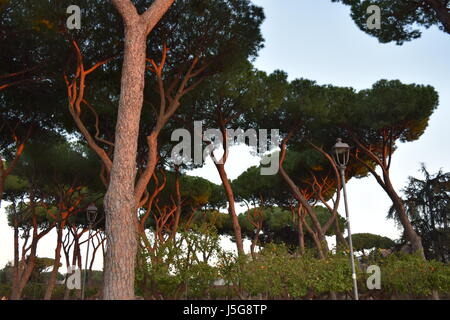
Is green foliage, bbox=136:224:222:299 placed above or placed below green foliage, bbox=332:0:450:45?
below

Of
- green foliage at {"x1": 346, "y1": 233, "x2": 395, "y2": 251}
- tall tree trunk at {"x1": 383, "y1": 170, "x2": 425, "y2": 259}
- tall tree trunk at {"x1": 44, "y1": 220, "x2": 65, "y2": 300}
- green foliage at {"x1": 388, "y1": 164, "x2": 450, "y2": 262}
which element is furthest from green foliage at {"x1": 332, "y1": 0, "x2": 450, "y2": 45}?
green foliage at {"x1": 346, "y1": 233, "x2": 395, "y2": 251}

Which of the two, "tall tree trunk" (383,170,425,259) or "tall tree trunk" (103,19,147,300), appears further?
"tall tree trunk" (383,170,425,259)

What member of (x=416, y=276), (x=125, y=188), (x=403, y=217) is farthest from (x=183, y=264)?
(x=403, y=217)

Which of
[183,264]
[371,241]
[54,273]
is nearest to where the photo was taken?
[183,264]

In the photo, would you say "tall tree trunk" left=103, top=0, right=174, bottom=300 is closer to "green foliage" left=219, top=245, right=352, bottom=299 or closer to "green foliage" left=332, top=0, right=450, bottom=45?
"green foliage" left=219, top=245, right=352, bottom=299

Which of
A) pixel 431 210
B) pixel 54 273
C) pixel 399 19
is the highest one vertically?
pixel 399 19

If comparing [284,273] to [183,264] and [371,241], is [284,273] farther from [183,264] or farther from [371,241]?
[371,241]

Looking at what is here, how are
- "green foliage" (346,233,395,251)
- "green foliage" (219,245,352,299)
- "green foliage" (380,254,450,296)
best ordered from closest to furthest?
"green foliage" (219,245,352,299), "green foliage" (380,254,450,296), "green foliage" (346,233,395,251)

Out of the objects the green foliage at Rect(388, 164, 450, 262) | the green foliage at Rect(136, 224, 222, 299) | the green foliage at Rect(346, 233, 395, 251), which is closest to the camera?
the green foliage at Rect(136, 224, 222, 299)

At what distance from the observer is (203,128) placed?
44.1 ft

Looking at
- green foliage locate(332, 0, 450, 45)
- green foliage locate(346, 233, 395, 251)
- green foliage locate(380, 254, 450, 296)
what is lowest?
green foliage locate(380, 254, 450, 296)

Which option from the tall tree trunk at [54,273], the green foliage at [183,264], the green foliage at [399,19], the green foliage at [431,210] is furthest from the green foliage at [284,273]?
the green foliage at [431,210]

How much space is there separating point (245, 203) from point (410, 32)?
13.0 metres
